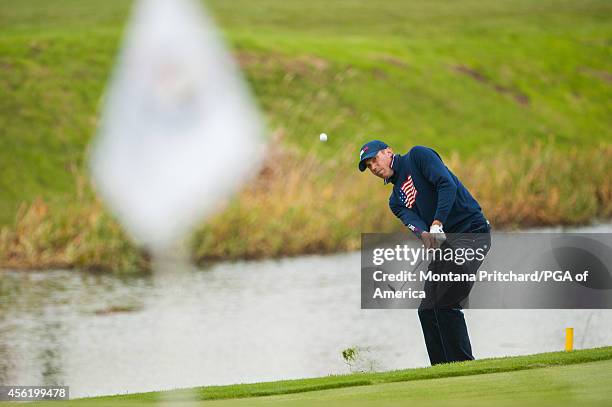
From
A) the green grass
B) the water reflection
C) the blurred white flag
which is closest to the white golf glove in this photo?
the green grass

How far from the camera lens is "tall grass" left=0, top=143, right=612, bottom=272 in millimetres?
26047

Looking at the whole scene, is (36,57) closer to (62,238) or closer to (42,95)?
(42,95)

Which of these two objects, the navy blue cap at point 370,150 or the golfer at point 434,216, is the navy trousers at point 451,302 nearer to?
the golfer at point 434,216

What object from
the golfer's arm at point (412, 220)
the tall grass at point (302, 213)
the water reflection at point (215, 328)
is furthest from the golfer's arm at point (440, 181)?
the tall grass at point (302, 213)

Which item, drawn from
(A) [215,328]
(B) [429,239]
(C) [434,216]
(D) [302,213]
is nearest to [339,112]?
(D) [302,213]

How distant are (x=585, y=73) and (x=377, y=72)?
8.83 m

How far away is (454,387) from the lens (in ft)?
28.3

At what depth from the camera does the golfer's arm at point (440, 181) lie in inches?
403

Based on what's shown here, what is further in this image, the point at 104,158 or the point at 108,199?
the point at 104,158

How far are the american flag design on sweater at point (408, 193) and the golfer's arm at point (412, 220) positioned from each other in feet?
0.21

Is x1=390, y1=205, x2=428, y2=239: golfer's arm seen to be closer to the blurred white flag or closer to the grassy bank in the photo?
the blurred white flag

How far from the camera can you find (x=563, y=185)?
1184 inches

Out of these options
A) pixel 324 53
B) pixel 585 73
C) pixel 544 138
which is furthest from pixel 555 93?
pixel 324 53

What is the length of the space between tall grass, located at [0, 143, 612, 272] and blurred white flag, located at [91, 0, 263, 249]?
1.73 ft
